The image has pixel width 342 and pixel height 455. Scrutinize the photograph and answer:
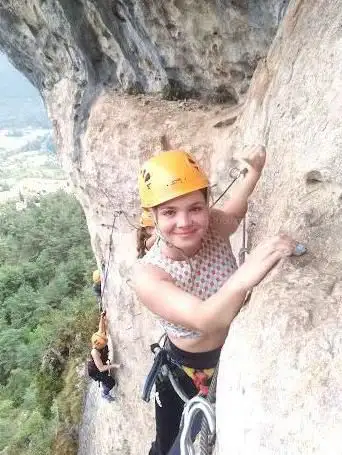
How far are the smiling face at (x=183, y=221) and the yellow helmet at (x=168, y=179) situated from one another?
0.05 m

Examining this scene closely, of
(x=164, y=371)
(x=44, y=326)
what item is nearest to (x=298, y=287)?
(x=164, y=371)

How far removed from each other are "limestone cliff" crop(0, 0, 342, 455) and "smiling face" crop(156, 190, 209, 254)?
1.72 ft

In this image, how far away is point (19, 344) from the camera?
20.7 m

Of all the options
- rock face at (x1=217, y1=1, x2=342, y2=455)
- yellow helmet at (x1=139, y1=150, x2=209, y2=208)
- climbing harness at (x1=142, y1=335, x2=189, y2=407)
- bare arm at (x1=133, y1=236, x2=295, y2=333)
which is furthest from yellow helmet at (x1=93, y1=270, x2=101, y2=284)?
bare arm at (x1=133, y1=236, x2=295, y2=333)

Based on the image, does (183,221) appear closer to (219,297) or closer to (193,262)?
(193,262)

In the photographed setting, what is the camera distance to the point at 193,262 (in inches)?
126

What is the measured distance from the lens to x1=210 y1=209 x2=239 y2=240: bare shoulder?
3.51 meters

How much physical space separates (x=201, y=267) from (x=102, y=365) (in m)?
5.56

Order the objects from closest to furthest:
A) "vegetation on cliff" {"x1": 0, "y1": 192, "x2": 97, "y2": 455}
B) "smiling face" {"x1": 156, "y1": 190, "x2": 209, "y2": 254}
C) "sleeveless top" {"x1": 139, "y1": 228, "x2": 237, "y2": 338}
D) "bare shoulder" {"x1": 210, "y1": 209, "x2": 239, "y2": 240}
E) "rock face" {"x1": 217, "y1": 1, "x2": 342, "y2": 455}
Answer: "rock face" {"x1": 217, "y1": 1, "x2": 342, "y2": 455} < "smiling face" {"x1": 156, "y1": 190, "x2": 209, "y2": 254} < "sleeveless top" {"x1": 139, "y1": 228, "x2": 237, "y2": 338} < "bare shoulder" {"x1": 210, "y1": 209, "x2": 239, "y2": 240} < "vegetation on cliff" {"x1": 0, "y1": 192, "x2": 97, "y2": 455}

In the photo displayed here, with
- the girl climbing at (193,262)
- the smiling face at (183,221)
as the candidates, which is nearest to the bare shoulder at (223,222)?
the girl climbing at (193,262)

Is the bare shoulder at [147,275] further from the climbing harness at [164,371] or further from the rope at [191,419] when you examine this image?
the climbing harness at [164,371]

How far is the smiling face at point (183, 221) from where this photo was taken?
3031mm

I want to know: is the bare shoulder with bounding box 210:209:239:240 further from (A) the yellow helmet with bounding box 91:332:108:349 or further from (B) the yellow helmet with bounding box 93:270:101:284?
(B) the yellow helmet with bounding box 93:270:101:284

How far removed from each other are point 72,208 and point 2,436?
21.5m
